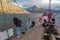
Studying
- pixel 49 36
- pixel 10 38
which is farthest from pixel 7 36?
pixel 49 36

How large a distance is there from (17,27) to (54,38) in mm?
1984

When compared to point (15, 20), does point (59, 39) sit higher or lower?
lower

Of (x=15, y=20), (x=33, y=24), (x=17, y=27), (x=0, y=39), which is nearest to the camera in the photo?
(x=0, y=39)

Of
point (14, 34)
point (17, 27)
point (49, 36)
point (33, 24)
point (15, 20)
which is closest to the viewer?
point (49, 36)

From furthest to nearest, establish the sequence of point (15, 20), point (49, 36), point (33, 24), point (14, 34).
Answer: point (33, 24)
point (14, 34)
point (15, 20)
point (49, 36)

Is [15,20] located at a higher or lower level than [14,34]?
higher

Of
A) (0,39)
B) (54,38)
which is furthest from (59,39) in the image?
(0,39)

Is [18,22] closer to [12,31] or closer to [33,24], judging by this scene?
[12,31]

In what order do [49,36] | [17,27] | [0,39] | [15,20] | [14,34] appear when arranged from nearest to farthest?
[49,36]
[0,39]
[15,20]
[17,27]
[14,34]

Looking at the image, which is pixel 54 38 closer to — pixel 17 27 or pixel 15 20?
pixel 15 20

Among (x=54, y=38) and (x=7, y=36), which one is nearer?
(x=54, y=38)

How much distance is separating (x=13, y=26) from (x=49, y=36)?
2.01 m

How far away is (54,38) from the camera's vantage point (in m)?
4.02

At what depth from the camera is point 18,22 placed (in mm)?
5422
